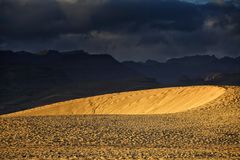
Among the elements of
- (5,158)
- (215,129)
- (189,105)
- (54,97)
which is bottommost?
(5,158)

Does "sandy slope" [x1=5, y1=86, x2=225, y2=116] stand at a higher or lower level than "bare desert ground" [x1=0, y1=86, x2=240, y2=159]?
higher

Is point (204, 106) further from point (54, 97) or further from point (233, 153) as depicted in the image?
point (54, 97)

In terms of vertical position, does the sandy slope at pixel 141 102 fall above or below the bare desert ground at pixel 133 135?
above

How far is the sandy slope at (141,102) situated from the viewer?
1736 inches

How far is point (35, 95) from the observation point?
16162 centimetres

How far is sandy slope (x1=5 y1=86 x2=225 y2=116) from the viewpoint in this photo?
44094 mm

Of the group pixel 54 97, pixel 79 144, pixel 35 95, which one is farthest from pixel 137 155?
pixel 35 95

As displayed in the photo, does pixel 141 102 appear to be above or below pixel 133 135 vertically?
above

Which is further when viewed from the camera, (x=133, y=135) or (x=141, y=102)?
(x=141, y=102)

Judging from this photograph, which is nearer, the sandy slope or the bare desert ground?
the bare desert ground

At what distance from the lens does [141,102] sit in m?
49.0

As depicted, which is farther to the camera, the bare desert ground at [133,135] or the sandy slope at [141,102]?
the sandy slope at [141,102]

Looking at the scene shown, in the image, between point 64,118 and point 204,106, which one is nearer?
point 64,118

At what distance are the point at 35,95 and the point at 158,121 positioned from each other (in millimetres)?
135027
